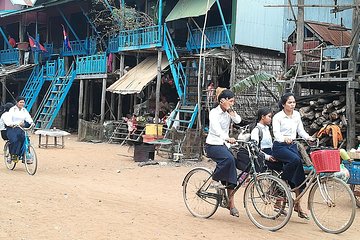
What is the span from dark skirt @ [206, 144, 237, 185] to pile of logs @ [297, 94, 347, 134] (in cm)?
654

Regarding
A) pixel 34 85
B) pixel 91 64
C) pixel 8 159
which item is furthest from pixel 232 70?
pixel 34 85

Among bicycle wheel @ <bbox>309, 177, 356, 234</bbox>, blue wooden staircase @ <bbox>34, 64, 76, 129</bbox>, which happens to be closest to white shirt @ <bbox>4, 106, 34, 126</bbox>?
bicycle wheel @ <bbox>309, 177, 356, 234</bbox>

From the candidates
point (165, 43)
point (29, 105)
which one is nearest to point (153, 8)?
point (165, 43)

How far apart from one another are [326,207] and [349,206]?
298 mm

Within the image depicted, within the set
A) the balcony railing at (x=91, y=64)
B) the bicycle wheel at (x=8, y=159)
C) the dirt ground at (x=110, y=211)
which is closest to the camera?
the dirt ground at (x=110, y=211)

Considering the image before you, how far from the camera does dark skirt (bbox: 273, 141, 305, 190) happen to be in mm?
6258

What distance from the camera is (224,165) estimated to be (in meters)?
6.17

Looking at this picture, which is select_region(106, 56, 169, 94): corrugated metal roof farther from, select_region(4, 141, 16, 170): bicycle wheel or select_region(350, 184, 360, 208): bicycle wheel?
select_region(350, 184, 360, 208): bicycle wheel

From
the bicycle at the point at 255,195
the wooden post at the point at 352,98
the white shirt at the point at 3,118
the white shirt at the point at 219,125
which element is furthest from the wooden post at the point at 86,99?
the white shirt at the point at 219,125

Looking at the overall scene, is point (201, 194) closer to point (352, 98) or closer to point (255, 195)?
point (255, 195)

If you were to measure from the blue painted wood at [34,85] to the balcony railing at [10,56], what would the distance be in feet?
7.02

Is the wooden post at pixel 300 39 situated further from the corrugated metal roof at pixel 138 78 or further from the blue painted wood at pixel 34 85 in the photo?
the blue painted wood at pixel 34 85

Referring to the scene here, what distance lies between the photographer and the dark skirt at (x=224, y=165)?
6.18 m

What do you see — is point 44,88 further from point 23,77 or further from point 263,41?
point 263,41
